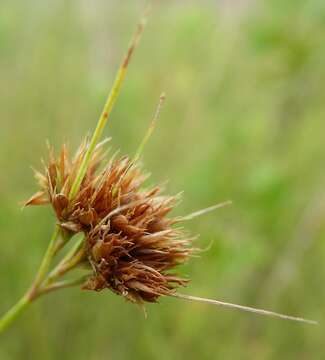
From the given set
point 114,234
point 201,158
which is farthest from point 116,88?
point 201,158

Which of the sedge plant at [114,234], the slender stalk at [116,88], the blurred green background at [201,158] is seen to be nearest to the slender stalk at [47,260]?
the sedge plant at [114,234]

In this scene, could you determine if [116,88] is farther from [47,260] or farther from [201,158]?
[201,158]

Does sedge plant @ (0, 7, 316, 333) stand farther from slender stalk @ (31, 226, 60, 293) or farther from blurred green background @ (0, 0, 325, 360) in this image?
blurred green background @ (0, 0, 325, 360)

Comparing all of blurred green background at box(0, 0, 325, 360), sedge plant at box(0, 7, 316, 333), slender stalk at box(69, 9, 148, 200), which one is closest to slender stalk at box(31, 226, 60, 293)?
sedge plant at box(0, 7, 316, 333)

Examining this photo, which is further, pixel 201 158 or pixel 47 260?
pixel 201 158

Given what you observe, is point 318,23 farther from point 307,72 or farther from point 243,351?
point 243,351

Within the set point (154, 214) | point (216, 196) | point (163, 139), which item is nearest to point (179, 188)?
point (216, 196)
